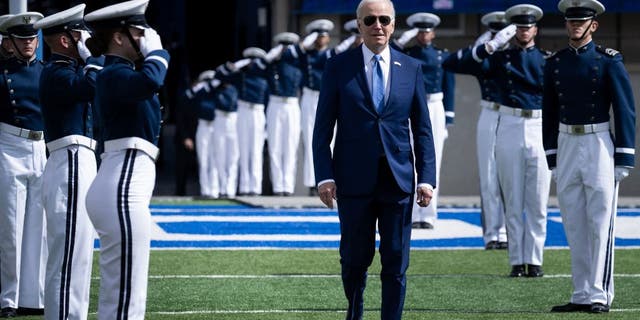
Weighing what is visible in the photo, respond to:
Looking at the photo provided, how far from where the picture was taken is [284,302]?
36.1 ft

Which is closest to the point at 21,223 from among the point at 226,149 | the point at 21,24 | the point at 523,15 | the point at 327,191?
the point at 21,24

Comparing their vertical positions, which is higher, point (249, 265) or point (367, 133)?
point (367, 133)

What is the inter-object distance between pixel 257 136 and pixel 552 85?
13.6m

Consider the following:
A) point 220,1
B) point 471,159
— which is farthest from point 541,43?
point 220,1

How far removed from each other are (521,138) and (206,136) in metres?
12.4

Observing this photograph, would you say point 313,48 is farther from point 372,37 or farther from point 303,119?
point 372,37

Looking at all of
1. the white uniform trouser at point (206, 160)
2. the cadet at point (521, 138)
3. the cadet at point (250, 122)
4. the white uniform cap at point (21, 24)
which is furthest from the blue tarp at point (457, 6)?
the white uniform cap at point (21, 24)

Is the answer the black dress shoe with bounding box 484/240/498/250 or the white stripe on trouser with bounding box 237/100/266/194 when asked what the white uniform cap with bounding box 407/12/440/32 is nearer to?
the black dress shoe with bounding box 484/240/498/250

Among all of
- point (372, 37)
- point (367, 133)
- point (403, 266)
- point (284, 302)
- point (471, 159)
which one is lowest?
point (471, 159)

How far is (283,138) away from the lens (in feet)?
77.0

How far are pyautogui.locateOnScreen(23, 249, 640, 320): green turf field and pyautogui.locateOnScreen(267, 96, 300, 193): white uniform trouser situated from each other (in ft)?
28.9

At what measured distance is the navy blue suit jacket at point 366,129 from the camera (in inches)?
337

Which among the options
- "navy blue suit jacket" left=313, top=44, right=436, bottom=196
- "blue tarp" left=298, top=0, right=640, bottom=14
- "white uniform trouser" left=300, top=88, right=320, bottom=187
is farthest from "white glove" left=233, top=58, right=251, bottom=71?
"navy blue suit jacket" left=313, top=44, right=436, bottom=196

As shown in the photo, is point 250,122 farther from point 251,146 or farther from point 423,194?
point 423,194
